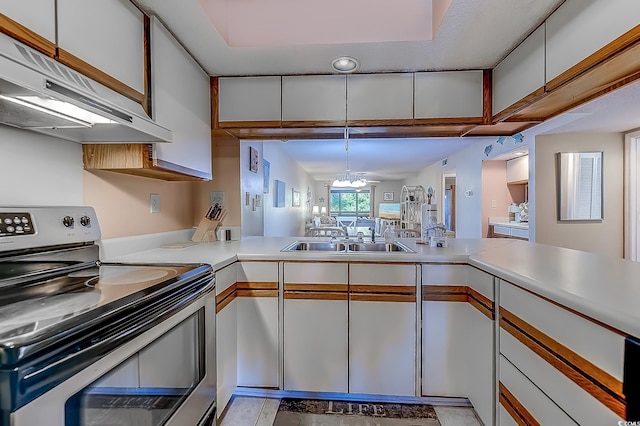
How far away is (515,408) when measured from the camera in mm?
1251

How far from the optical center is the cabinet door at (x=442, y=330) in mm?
1791

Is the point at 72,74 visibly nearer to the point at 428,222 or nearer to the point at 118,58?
the point at 118,58

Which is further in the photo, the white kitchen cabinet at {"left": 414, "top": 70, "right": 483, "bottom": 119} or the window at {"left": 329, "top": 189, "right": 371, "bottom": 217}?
the window at {"left": 329, "top": 189, "right": 371, "bottom": 217}

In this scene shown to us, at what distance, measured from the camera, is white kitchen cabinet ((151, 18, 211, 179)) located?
1523 mm

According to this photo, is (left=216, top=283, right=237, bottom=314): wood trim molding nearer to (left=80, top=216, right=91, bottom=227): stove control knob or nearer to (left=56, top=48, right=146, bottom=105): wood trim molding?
(left=80, top=216, right=91, bottom=227): stove control knob

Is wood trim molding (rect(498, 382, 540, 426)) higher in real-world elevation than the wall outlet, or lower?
lower

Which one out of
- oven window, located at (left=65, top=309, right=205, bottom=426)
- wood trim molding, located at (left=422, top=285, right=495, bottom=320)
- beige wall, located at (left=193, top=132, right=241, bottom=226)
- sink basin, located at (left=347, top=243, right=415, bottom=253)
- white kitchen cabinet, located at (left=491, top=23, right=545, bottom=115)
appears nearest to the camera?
oven window, located at (left=65, top=309, right=205, bottom=426)

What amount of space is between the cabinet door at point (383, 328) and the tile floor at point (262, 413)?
0.22 m

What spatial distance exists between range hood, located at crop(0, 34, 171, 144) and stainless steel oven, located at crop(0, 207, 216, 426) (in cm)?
32

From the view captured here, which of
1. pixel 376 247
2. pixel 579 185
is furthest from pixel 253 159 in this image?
pixel 579 185

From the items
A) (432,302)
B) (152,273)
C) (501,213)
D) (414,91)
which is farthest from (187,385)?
(501,213)

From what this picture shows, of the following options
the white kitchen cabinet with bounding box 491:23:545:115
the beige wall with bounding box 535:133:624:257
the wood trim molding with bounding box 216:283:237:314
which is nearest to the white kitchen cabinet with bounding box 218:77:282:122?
the wood trim molding with bounding box 216:283:237:314

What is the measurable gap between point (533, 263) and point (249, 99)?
1.92m

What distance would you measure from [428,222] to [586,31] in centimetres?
134
